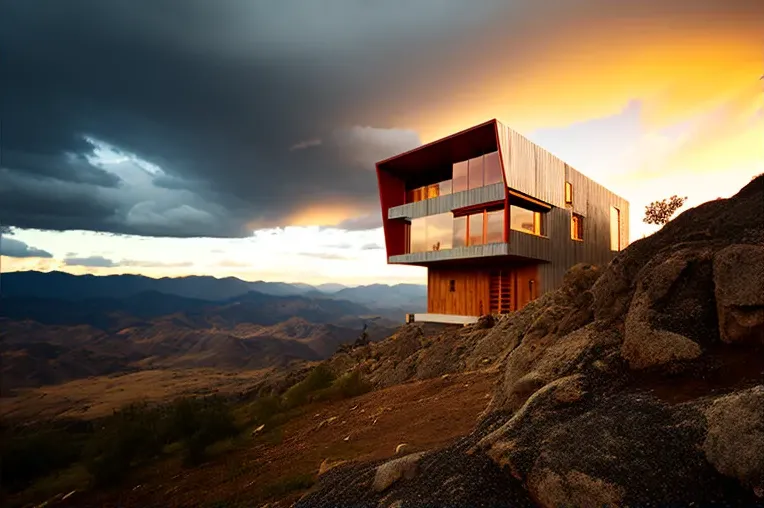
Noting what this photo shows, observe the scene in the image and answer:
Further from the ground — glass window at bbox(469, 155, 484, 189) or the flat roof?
the flat roof

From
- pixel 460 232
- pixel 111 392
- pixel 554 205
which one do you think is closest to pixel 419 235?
pixel 460 232

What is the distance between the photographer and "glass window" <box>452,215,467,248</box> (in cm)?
2397

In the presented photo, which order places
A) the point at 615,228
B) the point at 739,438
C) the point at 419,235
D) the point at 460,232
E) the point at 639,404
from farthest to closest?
the point at 615,228, the point at 419,235, the point at 460,232, the point at 639,404, the point at 739,438

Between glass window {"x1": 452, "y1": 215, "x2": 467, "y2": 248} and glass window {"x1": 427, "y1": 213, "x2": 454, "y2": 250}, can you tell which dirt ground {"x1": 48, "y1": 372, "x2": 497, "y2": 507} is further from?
glass window {"x1": 427, "y1": 213, "x2": 454, "y2": 250}

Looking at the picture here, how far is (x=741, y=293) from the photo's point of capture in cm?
551

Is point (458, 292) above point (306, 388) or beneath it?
above

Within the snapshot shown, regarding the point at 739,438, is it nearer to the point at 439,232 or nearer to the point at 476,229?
the point at 476,229

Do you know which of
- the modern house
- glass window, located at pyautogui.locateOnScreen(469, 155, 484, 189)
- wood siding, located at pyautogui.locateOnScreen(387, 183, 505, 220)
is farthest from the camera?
glass window, located at pyautogui.locateOnScreen(469, 155, 484, 189)

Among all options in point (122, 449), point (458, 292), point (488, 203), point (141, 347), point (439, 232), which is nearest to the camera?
point (122, 449)

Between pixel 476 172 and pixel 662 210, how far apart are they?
1426 centimetres

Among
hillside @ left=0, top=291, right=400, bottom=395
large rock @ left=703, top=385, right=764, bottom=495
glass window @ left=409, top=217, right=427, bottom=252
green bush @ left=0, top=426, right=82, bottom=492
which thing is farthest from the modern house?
hillside @ left=0, top=291, right=400, bottom=395

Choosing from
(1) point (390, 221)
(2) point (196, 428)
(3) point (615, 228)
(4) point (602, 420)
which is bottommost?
(2) point (196, 428)

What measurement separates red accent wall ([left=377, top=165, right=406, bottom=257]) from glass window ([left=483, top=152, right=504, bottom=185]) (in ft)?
26.7

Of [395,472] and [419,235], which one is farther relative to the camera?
[419,235]
